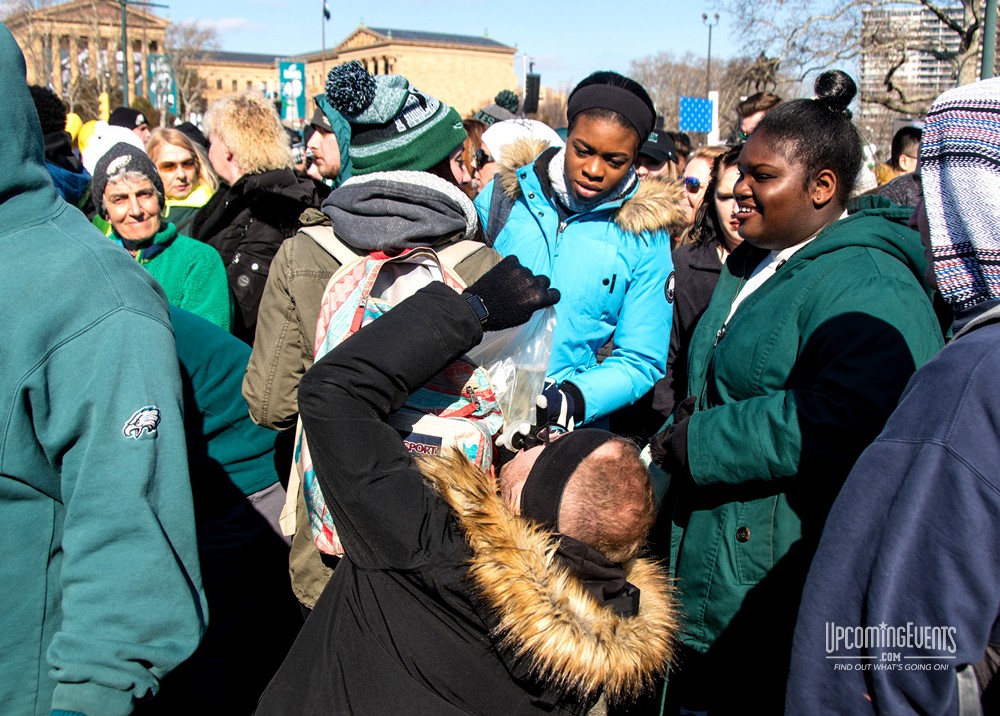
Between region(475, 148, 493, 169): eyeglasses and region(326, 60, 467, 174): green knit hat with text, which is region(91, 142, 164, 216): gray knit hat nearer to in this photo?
region(326, 60, 467, 174): green knit hat with text

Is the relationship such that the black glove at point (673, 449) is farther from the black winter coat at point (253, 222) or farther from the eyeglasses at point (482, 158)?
the eyeglasses at point (482, 158)

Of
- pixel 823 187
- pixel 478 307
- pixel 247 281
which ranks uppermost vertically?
pixel 823 187

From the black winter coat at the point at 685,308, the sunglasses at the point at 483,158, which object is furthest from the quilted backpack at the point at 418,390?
the sunglasses at the point at 483,158

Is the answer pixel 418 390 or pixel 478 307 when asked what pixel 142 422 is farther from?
pixel 478 307

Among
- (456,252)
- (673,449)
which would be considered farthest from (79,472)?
(673,449)

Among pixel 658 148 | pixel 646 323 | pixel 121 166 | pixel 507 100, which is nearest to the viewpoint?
pixel 646 323

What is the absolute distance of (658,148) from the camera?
5.89 meters

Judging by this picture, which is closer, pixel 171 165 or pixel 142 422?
pixel 142 422

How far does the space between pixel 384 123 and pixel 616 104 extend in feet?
3.90

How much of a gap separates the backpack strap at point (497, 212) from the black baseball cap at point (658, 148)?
7.59ft

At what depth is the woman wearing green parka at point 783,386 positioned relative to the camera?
221 cm

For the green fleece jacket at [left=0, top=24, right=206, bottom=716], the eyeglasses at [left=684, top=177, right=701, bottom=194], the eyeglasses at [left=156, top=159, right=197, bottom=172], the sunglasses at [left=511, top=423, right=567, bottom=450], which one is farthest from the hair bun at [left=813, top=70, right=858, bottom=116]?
the eyeglasses at [left=156, top=159, right=197, bottom=172]

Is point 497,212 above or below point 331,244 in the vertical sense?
above

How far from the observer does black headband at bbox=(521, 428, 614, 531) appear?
1.68m
